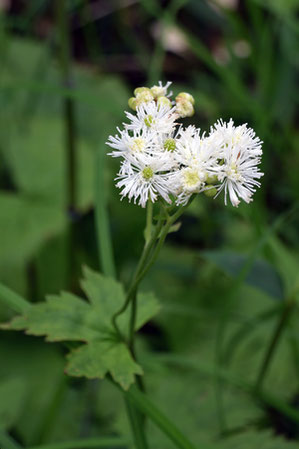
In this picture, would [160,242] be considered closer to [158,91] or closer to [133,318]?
[133,318]

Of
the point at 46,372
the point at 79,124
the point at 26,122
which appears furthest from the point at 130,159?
the point at 79,124

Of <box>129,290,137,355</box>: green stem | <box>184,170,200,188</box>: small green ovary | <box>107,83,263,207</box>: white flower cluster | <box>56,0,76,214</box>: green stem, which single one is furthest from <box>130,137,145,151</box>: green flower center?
<box>56,0,76,214</box>: green stem

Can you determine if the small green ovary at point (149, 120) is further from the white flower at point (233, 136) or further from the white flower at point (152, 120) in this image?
the white flower at point (233, 136)

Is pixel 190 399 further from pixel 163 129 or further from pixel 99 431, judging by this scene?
pixel 163 129

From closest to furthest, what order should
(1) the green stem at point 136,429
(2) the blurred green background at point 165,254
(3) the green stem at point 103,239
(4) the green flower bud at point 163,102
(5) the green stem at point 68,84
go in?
(4) the green flower bud at point 163,102
(1) the green stem at point 136,429
(3) the green stem at point 103,239
(2) the blurred green background at point 165,254
(5) the green stem at point 68,84

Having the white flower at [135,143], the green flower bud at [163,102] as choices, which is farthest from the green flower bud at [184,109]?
the white flower at [135,143]

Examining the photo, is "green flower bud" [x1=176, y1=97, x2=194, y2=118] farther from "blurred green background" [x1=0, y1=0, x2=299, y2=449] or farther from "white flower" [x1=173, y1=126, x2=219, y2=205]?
"blurred green background" [x1=0, y1=0, x2=299, y2=449]

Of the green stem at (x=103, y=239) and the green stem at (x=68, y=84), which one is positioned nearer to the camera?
the green stem at (x=103, y=239)
